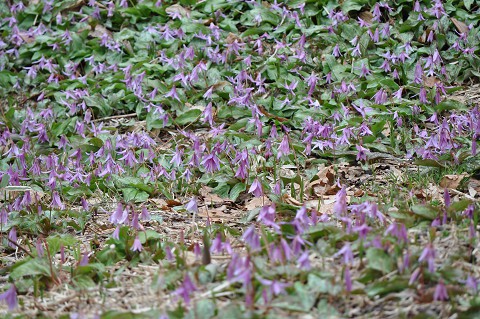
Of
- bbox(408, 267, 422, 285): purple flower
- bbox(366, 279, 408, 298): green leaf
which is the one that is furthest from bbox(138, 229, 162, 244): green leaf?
bbox(408, 267, 422, 285): purple flower

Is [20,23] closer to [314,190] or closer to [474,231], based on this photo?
[314,190]

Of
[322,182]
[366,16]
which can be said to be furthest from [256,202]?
[366,16]

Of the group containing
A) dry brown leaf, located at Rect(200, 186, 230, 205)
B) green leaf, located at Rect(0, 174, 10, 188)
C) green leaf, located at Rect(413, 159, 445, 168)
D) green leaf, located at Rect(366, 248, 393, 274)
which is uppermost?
green leaf, located at Rect(366, 248, 393, 274)

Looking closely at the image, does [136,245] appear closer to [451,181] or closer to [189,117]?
[451,181]

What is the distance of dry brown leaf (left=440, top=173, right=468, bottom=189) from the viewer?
349cm

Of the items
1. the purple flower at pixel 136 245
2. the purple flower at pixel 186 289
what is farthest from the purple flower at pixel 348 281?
the purple flower at pixel 136 245

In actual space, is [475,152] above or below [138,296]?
below

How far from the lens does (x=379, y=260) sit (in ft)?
7.75

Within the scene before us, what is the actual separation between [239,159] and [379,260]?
5.24 feet

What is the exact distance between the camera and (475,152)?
3.64m

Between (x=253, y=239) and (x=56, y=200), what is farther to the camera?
(x=56, y=200)

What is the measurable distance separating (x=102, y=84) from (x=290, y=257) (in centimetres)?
308

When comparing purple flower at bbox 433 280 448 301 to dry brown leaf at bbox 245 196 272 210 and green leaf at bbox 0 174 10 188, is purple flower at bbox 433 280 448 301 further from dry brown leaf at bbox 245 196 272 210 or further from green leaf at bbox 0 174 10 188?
green leaf at bbox 0 174 10 188

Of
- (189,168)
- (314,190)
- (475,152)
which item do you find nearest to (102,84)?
(189,168)
